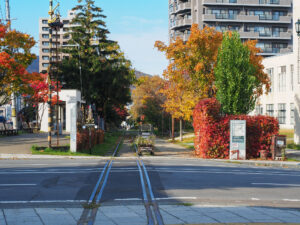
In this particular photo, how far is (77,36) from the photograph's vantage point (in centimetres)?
4838

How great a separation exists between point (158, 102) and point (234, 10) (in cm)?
2179

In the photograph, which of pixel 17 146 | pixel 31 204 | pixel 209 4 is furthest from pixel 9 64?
pixel 209 4

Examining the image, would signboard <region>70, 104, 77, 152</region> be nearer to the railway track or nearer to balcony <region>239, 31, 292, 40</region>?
the railway track

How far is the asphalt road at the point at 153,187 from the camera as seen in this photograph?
10.5 metres

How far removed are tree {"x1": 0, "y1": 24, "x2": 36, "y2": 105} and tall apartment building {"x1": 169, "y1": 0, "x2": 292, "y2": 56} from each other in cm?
4214

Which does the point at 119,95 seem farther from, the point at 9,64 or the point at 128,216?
the point at 128,216

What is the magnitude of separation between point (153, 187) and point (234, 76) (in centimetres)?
1784

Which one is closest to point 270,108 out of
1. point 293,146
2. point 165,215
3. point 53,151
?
point 293,146

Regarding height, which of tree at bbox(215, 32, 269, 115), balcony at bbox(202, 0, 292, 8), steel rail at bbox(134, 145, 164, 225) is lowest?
steel rail at bbox(134, 145, 164, 225)

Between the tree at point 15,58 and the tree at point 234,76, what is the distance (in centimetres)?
1582

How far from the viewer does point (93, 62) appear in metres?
47.2

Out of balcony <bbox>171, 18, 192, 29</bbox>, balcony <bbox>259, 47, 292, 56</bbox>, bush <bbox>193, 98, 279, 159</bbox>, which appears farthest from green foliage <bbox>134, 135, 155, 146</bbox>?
balcony <bbox>259, 47, 292, 56</bbox>

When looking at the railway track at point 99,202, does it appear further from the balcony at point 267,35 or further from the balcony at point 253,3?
the balcony at point 267,35

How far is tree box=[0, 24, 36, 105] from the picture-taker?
32.6 m
